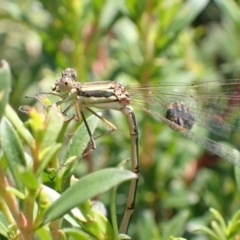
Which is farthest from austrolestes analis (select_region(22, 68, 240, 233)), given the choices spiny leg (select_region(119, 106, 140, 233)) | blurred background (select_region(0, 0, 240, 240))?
blurred background (select_region(0, 0, 240, 240))

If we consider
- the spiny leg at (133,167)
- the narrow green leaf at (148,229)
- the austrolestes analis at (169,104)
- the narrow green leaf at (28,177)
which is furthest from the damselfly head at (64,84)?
the narrow green leaf at (28,177)

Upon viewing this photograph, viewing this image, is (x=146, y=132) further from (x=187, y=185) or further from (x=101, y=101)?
(x=101, y=101)

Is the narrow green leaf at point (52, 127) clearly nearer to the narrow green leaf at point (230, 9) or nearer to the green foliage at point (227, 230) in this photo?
the green foliage at point (227, 230)

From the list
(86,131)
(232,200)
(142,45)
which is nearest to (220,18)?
(142,45)

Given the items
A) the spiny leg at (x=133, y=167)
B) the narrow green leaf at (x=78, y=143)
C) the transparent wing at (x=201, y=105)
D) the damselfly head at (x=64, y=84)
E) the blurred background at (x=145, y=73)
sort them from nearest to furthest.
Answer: the narrow green leaf at (x=78, y=143) → the spiny leg at (x=133, y=167) → the damselfly head at (x=64, y=84) → the transparent wing at (x=201, y=105) → the blurred background at (x=145, y=73)

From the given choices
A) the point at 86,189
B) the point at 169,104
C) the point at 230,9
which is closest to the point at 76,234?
the point at 86,189

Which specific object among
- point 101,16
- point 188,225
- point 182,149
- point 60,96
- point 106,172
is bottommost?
point 188,225

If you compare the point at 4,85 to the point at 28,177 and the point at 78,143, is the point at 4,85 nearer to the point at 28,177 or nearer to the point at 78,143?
the point at 28,177
